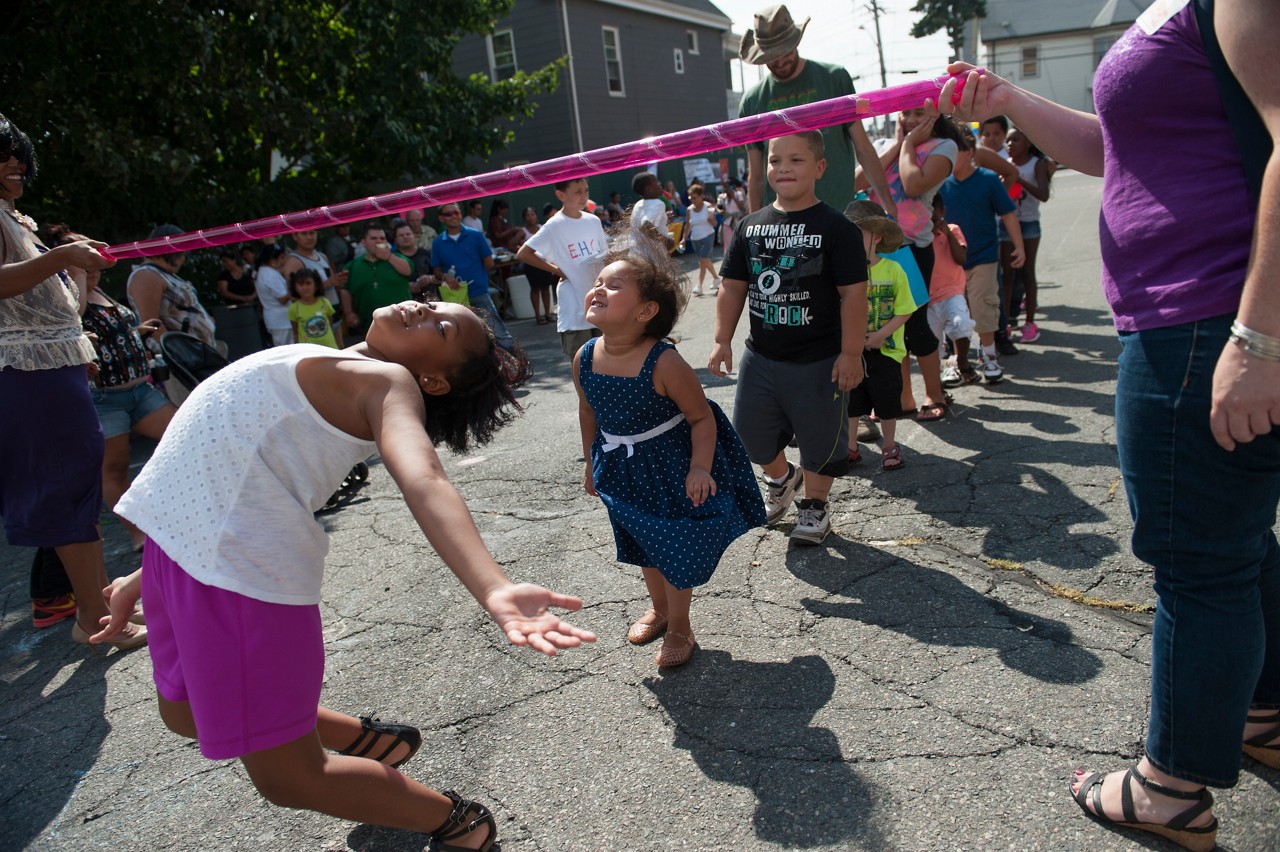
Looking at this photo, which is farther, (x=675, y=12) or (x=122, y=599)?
(x=675, y=12)

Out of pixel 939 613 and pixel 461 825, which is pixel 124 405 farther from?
pixel 939 613

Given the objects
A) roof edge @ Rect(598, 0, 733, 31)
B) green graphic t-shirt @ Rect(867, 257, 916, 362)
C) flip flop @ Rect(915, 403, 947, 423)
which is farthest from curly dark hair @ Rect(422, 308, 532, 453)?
roof edge @ Rect(598, 0, 733, 31)

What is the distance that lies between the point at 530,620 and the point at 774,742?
1355 mm

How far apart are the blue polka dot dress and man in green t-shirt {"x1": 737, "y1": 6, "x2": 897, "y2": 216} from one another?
2373 mm

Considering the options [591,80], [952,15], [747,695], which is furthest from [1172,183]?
[952,15]

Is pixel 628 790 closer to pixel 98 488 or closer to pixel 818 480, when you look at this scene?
pixel 818 480

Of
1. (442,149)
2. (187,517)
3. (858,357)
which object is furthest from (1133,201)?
(442,149)

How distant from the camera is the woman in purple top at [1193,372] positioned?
155 centimetres

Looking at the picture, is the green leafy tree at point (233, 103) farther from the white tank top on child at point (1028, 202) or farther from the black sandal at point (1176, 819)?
the black sandal at point (1176, 819)

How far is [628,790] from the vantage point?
2436 mm

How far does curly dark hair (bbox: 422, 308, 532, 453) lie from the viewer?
2.21 metres

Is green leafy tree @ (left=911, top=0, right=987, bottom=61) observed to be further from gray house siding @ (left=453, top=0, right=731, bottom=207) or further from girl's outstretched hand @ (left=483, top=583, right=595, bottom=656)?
girl's outstretched hand @ (left=483, top=583, right=595, bottom=656)

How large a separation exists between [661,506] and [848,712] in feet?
2.87

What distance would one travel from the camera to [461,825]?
7.17ft
